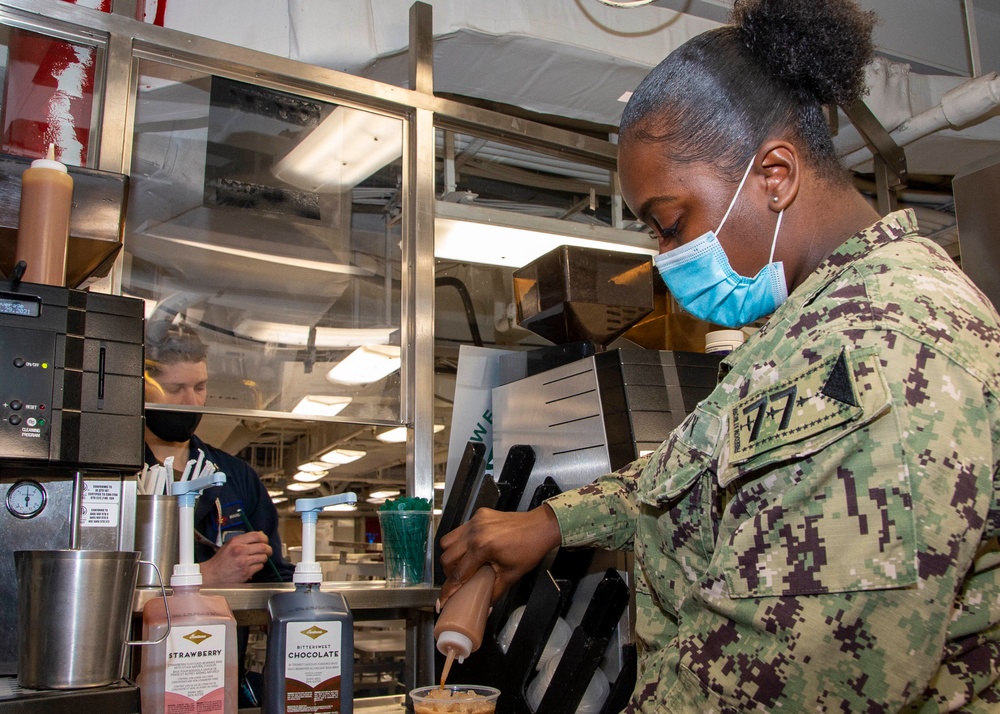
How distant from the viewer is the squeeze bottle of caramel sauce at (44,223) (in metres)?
1.35

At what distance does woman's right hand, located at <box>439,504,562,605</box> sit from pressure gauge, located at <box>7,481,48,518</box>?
650mm

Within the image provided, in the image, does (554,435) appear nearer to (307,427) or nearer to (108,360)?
(108,360)

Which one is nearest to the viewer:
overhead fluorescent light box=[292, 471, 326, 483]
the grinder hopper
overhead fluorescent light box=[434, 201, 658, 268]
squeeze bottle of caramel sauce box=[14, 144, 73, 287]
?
squeeze bottle of caramel sauce box=[14, 144, 73, 287]

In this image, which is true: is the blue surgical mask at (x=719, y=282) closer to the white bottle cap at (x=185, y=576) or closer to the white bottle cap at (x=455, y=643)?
the white bottle cap at (x=455, y=643)

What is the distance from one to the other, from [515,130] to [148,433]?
1386 mm

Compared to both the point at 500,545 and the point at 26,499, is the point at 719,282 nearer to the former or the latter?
the point at 500,545

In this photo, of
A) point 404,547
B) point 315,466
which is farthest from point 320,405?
point 315,466

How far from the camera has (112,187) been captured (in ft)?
5.21

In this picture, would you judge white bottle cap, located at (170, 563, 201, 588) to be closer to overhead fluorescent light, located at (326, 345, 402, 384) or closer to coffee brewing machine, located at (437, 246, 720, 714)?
coffee brewing machine, located at (437, 246, 720, 714)

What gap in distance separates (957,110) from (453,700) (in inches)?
96.8

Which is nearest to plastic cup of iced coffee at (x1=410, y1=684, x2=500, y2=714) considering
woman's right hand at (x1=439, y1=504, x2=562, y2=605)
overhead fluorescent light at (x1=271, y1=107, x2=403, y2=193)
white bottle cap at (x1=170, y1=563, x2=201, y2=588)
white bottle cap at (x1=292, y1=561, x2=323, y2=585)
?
woman's right hand at (x1=439, y1=504, x2=562, y2=605)

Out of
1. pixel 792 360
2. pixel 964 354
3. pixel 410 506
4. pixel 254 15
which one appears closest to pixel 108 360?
pixel 410 506

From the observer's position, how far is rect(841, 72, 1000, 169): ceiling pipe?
261 cm

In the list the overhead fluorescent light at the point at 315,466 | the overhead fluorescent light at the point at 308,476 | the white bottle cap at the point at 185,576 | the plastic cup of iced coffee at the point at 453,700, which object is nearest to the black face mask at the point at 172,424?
the white bottle cap at the point at 185,576
